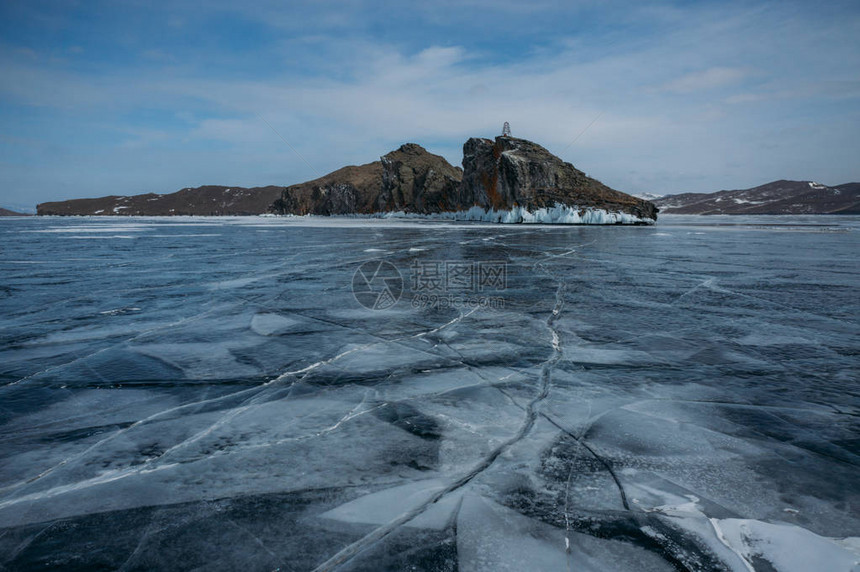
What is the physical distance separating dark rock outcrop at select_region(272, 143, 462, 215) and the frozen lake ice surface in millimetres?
108360

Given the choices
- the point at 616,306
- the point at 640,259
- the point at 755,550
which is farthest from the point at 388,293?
the point at 640,259

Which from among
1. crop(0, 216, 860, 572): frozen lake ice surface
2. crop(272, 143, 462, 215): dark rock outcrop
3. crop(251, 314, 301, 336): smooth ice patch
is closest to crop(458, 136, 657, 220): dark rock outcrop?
crop(272, 143, 462, 215): dark rock outcrop

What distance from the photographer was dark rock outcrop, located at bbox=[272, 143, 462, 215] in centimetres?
12141

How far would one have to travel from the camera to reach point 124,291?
8875 mm

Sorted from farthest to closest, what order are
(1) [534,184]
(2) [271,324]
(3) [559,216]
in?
(1) [534,184], (3) [559,216], (2) [271,324]

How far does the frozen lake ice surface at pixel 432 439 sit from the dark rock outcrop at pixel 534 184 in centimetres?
5817

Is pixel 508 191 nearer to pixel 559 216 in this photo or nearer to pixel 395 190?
pixel 559 216

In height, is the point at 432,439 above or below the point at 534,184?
below

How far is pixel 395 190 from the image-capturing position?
139m

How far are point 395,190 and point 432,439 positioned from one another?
459 feet

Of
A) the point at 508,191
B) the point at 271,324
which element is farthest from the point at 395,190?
the point at 271,324

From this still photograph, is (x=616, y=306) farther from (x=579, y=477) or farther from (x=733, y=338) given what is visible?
(x=579, y=477)

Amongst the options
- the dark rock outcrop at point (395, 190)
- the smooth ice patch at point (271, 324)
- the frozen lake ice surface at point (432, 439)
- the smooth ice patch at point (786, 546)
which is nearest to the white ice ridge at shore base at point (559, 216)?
the dark rock outcrop at point (395, 190)

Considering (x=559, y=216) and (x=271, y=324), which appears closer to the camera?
(x=271, y=324)
